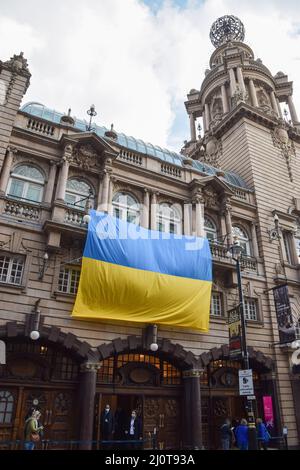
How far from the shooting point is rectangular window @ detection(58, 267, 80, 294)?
18234mm

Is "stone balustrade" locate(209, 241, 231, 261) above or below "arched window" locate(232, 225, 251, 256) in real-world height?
below

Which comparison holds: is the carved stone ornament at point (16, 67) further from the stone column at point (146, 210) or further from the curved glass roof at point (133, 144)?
the stone column at point (146, 210)

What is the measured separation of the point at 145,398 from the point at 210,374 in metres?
4.52

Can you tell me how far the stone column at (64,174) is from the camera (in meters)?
19.5

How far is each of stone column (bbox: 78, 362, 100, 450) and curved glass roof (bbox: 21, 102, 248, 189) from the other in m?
14.9

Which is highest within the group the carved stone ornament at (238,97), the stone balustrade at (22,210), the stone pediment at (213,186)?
the carved stone ornament at (238,97)

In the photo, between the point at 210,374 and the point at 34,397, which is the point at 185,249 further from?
the point at 34,397

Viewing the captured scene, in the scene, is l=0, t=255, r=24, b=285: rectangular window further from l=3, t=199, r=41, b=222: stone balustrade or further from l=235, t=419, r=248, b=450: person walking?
l=235, t=419, r=248, b=450: person walking

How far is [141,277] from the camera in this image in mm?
18422

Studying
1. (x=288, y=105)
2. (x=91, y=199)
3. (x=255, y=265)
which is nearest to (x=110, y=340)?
(x=91, y=199)

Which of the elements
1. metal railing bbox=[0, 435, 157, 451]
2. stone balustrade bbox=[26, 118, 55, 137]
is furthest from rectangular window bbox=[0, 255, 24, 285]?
stone balustrade bbox=[26, 118, 55, 137]

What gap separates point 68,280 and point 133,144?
13.0 m

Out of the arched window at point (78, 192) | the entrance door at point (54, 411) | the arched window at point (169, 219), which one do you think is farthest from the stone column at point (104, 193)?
the entrance door at point (54, 411)

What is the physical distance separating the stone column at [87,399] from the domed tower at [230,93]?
82.8 feet
